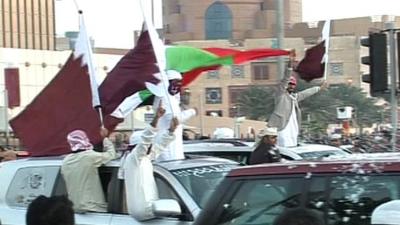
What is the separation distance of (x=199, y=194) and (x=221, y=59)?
4.02 m

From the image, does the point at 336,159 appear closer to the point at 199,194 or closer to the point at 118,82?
the point at 199,194

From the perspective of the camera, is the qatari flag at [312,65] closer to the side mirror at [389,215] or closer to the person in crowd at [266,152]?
the person in crowd at [266,152]

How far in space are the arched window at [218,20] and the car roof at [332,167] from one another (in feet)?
473

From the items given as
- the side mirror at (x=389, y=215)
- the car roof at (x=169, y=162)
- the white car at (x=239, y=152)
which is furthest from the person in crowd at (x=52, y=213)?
the white car at (x=239, y=152)

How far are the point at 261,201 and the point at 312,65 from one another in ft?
29.0

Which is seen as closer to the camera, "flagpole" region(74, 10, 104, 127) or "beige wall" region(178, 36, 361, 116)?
"flagpole" region(74, 10, 104, 127)

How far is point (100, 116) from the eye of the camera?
9.48 meters

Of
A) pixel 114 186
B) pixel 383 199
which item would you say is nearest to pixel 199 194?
pixel 114 186

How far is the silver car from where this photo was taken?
7.03m

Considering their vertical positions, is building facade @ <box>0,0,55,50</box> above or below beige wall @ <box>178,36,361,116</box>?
above

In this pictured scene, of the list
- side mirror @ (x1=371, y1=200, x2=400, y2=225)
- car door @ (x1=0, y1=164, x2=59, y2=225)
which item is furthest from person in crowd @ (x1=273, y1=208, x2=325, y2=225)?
car door @ (x1=0, y1=164, x2=59, y2=225)

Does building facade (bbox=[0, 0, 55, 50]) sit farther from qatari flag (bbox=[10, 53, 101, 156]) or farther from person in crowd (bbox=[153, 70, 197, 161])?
person in crowd (bbox=[153, 70, 197, 161])

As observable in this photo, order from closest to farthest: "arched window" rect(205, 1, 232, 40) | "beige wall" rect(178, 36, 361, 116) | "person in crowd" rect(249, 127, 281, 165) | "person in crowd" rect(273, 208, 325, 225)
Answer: "person in crowd" rect(273, 208, 325, 225)
"person in crowd" rect(249, 127, 281, 165)
"beige wall" rect(178, 36, 361, 116)
"arched window" rect(205, 1, 232, 40)

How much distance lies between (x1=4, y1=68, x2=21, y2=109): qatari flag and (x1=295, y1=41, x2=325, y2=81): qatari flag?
1282 inches
